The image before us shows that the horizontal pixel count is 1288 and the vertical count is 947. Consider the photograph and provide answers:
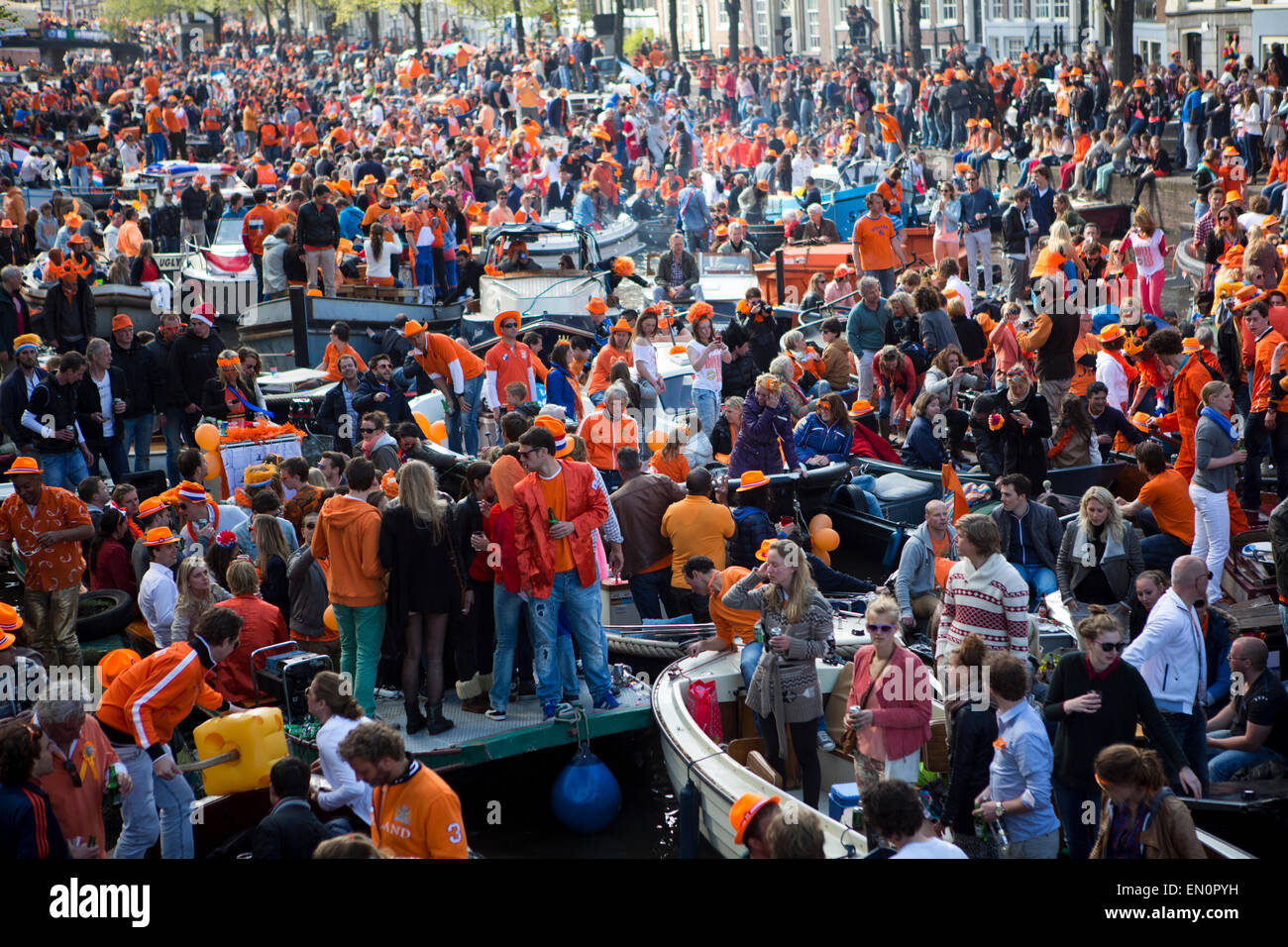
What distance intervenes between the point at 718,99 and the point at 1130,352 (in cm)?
3172

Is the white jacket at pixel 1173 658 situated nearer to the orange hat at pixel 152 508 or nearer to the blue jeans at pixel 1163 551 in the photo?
the blue jeans at pixel 1163 551

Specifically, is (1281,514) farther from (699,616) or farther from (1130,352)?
(1130,352)

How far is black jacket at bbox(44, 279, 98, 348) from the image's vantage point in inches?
601

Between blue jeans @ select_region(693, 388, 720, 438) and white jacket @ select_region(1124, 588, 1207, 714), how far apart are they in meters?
6.73

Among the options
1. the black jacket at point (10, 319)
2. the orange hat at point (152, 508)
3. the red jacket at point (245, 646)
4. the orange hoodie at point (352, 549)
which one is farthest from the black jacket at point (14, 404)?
the orange hoodie at point (352, 549)

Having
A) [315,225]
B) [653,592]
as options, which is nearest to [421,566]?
[653,592]

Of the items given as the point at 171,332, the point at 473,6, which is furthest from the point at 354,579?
the point at 473,6

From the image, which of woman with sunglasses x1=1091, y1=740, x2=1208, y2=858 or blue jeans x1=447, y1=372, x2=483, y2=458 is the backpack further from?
woman with sunglasses x1=1091, y1=740, x2=1208, y2=858

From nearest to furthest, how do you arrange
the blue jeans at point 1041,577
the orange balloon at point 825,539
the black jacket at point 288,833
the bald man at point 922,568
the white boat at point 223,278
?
the black jacket at point 288,833
the bald man at point 922,568
the blue jeans at point 1041,577
the orange balloon at point 825,539
the white boat at point 223,278

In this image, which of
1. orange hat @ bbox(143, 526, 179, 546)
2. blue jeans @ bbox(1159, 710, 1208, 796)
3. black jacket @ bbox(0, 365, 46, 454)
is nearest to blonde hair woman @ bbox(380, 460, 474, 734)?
orange hat @ bbox(143, 526, 179, 546)

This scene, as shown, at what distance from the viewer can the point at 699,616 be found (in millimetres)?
9672

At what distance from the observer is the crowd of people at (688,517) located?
639 cm

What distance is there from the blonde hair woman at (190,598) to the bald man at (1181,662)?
5189mm

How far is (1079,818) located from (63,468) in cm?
917
